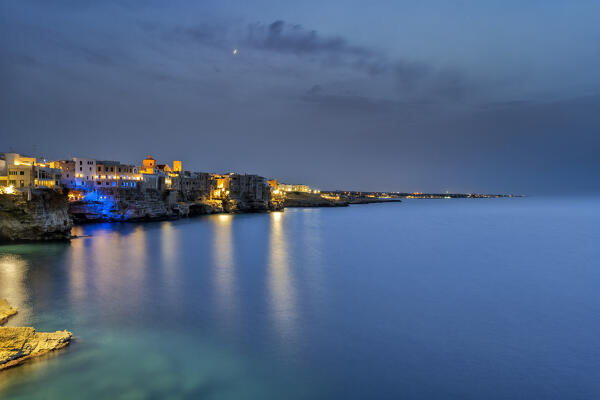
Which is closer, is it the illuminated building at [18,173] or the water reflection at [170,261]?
the water reflection at [170,261]

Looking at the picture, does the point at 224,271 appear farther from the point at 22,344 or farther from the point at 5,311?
the point at 22,344

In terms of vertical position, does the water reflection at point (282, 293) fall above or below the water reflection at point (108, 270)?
below

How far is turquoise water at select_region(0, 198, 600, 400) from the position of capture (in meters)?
8.34

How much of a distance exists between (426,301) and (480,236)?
2937cm

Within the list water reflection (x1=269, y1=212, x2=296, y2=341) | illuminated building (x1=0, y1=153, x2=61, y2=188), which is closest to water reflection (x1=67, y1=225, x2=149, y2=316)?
water reflection (x1=269, y1=212, x2=296, y2=341)

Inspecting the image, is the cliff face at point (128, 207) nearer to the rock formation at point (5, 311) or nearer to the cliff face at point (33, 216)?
the cliff face at point (33, 216)

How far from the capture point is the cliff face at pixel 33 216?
26578mm

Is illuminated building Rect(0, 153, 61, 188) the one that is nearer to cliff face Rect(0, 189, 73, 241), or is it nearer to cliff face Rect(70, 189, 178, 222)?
cliff face Rect(0, 189, 73, 241)

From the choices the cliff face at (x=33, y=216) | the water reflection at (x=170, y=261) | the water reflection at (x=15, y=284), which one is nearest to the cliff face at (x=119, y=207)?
the water reflection at (x=170, y=261)

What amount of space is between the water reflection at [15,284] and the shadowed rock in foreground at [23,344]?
2.88m

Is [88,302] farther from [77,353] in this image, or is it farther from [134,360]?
[134,360]

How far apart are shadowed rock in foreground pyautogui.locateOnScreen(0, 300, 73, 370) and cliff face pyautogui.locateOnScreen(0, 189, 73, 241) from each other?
22781 mm

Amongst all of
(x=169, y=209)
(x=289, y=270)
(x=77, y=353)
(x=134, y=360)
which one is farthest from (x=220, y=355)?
(x=169, y=209)

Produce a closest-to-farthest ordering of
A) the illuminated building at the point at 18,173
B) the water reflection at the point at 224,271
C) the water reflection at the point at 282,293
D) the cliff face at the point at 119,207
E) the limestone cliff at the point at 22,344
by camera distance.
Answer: the limestone cliff at the point at 22,344
the water reflection at the point at 282,293
the water reflection at the point at 224,271
the illuminated building at the point at 18,173
the cliff face at the point at 119,207
